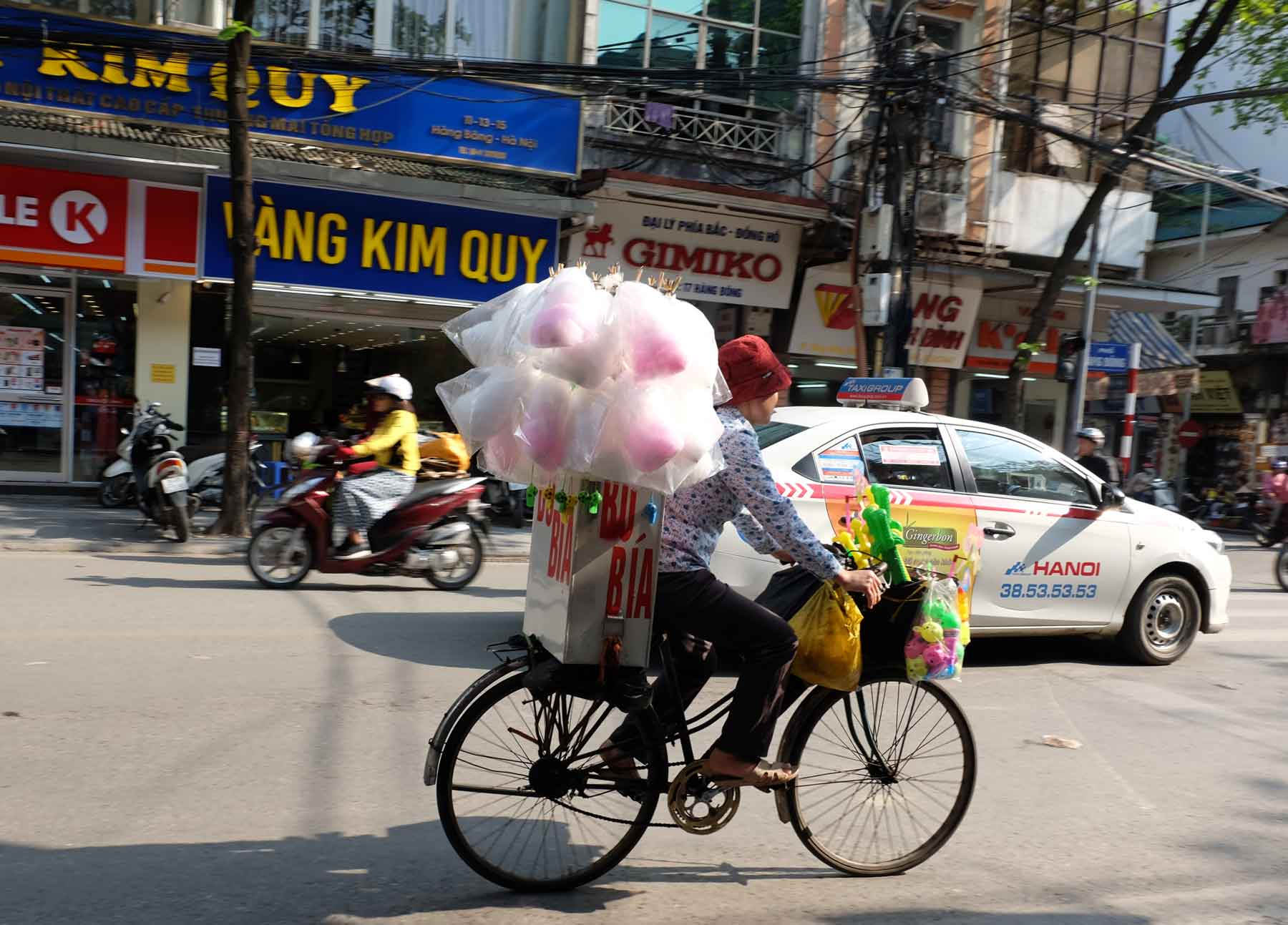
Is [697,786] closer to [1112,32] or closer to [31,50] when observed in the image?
[31,50]

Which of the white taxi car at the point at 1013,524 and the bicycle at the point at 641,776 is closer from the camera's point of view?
the bicycle at the point at 641,776

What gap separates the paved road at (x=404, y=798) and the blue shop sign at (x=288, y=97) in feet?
26.8

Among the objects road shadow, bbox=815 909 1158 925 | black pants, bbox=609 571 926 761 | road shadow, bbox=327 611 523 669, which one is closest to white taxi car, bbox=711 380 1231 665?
road shadow, bbox=327 611 523 669

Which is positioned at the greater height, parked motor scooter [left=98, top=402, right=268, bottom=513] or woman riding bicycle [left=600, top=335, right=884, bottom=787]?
woman riding bicycle [left=600, top=335, right=884, bottom=787]

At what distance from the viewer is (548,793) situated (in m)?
3.66

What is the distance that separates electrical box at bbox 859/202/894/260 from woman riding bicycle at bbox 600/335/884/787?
10816 mm

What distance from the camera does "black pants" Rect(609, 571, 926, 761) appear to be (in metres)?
3.52

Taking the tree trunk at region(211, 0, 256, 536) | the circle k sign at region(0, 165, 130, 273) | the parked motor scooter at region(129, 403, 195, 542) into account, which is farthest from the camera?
the circle k sign at region(0, 165, 130, 273)

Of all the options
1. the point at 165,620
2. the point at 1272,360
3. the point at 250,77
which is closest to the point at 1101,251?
the point at 1272,360

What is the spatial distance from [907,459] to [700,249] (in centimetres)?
1054

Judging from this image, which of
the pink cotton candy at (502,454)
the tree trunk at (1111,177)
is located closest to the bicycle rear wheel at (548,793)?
the pink cotton candy at (502,454)

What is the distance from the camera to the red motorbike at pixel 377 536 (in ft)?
28.9

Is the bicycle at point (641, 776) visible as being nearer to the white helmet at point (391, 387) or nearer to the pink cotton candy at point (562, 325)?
the pink cotton candy at point (562, 325)

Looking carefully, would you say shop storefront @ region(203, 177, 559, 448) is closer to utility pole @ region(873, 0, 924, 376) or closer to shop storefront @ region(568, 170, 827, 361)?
shop storefront @ region(568, 170, 827, 361)
